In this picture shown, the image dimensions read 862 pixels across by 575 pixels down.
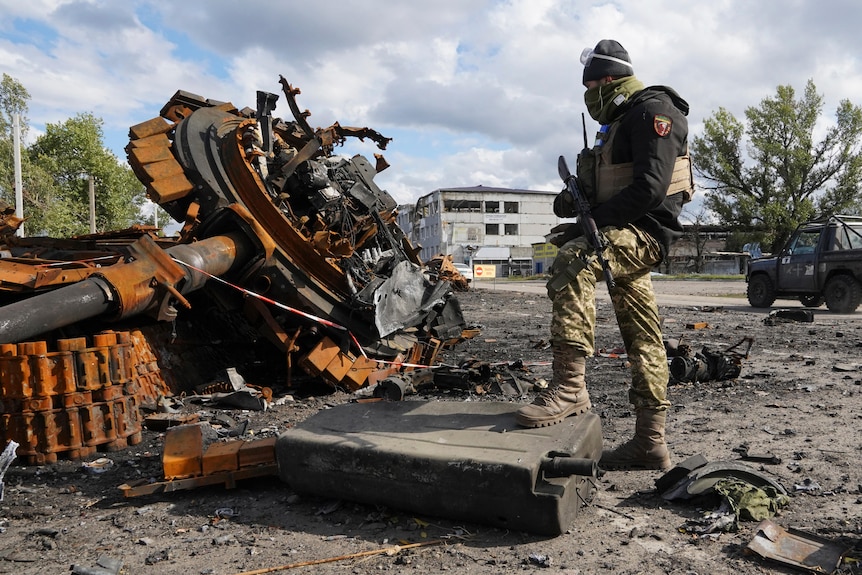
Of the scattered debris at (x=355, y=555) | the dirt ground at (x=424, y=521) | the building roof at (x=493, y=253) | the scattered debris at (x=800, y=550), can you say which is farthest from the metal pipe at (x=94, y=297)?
the building roof at (x=493, y=253)

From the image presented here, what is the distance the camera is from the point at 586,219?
336 centimetres

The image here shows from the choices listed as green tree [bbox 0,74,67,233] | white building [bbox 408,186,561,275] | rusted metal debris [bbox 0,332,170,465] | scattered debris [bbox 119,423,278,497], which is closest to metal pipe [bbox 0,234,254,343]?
rusted metal debris [bbox 0,332,170,465]

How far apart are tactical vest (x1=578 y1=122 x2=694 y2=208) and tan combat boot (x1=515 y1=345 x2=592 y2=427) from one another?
931 mm

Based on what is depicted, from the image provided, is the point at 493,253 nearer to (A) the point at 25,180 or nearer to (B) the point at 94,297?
(A) the point at 25,180

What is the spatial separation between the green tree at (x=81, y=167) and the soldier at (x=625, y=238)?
37.7 metres

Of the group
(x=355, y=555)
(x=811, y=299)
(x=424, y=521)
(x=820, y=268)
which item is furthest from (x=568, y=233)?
(x=811, y=299)

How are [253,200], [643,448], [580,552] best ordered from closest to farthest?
1. [580,552]
2. [643,448]
3. [253,200]

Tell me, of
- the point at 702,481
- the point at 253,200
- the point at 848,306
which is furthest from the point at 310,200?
the point at 848,306

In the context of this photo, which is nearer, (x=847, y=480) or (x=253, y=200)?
(x=847, y=480)

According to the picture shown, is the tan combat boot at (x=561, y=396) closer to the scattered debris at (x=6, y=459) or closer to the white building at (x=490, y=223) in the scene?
the scattered debris at (x=6, y=459)

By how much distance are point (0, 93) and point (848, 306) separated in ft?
148

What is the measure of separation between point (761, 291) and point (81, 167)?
37.1 m

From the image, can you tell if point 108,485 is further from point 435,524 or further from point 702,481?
point 702,481

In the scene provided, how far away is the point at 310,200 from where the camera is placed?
682cm
